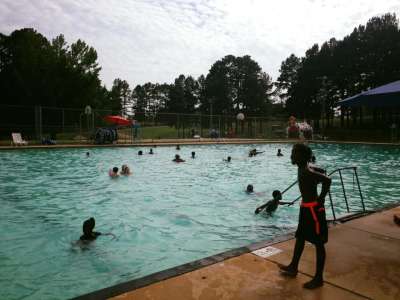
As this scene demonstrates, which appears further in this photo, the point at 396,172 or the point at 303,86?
the point at 303,86

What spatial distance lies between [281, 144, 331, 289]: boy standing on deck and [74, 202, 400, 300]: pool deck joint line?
138 millimetres

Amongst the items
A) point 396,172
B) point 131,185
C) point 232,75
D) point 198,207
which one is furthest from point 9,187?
point 232,75

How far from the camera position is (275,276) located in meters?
3.59

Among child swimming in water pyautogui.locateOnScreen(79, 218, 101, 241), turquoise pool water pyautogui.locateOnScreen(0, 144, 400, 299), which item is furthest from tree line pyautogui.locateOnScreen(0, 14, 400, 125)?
child swimming in water pyautogui.locateOnScreen(79, 218, 101, 241)

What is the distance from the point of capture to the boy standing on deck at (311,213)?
11.4 ft

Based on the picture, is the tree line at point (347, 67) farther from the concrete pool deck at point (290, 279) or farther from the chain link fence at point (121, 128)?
the concrete pool deck at point (290, 279)

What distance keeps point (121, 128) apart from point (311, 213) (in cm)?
3662

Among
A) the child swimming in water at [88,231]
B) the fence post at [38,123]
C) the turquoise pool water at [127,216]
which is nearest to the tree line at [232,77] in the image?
the fence post at [38,123]

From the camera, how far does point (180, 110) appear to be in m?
91.4

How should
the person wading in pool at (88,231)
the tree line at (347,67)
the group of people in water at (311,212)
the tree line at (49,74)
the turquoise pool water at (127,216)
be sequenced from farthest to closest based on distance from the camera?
1. the tree line at (347,67)
2. the tree line at (49,74)
3. the person wading in pool at (88,231)
4. the turquoise pool water at (127,216)
5. the group of people in water at (311,212)

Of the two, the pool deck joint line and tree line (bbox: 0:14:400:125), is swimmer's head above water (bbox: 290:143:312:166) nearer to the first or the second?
the pool deck joint line

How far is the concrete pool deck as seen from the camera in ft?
10.5

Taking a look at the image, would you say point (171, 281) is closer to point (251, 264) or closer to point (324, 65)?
point (251, 264)

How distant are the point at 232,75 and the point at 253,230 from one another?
268ft
